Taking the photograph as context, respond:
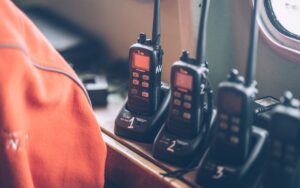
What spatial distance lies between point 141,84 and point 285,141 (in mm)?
331

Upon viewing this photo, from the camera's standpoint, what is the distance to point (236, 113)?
0.78 m

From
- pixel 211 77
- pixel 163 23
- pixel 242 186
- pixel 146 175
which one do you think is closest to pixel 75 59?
pixel 163 23

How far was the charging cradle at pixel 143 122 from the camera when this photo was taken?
3.16 feet

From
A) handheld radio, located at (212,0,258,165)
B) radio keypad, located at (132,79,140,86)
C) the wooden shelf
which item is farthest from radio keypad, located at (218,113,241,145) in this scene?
radio keypad, located at (132,79,140,86)

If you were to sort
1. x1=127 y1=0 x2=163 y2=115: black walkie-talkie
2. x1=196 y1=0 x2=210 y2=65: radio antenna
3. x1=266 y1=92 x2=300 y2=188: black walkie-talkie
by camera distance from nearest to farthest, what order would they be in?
x1=266 y1=92 x2=300 y2=188: black walkie-talkie
x1=196 y1=0 x2=210 y2=65: radio antenna
x1=127 y1=0 x2=163 y2=115: black walkie-talkie

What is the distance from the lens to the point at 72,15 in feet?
4.93

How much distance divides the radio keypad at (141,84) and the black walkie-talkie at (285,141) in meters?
0.29

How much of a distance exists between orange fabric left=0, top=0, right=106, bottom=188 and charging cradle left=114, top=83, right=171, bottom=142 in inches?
2.9

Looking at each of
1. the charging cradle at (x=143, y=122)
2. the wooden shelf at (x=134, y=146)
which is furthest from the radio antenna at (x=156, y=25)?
the wooden shelf at (x=134, y=146)

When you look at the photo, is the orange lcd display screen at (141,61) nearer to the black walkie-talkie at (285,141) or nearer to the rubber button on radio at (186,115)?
the rubber button on radio at (186,115)

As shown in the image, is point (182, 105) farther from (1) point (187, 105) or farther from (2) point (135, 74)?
(2) point (135, 74)

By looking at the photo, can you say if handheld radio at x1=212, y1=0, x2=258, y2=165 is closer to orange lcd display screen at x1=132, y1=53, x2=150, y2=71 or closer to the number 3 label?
the number 3 label

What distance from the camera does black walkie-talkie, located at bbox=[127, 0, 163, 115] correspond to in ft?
3.07

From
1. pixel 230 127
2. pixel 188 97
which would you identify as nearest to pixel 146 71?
pixel 188 97
